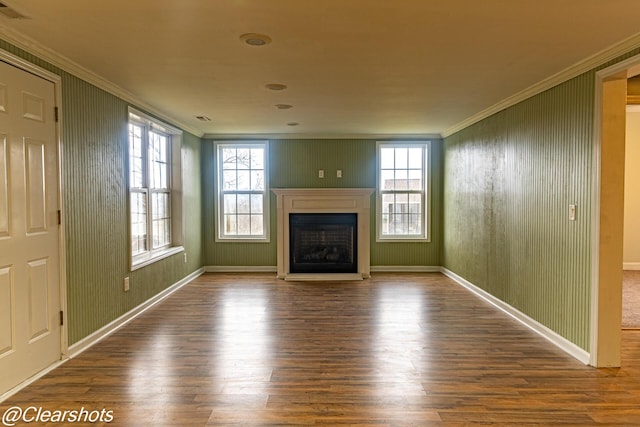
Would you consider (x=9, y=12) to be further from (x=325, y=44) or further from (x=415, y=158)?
(x=415, y=158)

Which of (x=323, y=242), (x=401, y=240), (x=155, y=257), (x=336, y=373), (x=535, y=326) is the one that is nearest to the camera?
(x=336, y=373)

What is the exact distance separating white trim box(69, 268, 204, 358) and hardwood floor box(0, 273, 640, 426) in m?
0.08

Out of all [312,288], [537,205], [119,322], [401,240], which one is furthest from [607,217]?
[119,322]

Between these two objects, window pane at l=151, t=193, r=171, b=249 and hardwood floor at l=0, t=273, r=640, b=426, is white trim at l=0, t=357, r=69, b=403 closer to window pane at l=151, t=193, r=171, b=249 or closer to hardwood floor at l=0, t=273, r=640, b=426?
hardwood floor at l=0, t=273, r=640, b=426

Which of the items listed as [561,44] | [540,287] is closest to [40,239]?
[561,44]

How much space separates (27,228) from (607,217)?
411cm

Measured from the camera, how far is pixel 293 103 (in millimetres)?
4504

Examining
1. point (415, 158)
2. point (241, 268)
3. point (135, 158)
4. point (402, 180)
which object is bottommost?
point (241, 268)

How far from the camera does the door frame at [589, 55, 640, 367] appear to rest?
116 inches

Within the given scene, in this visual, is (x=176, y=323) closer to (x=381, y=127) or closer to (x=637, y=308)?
(x=381, y=127)

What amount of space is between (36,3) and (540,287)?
432 cm

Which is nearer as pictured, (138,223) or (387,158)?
(138,223)

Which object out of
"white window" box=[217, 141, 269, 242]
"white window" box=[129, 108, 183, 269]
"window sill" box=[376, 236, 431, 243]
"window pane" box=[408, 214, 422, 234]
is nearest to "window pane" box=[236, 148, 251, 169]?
"white window" box=[217, 141, 269, 242]

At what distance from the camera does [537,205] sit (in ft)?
12.6
